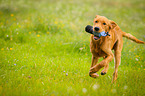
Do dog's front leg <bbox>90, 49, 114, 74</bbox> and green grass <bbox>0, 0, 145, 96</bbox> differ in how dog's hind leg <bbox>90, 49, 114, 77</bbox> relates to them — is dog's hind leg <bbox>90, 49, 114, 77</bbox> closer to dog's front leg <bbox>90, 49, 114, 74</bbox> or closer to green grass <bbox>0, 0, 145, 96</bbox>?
dog's front leg <bbox>90, 49, 114, 74</bbox>

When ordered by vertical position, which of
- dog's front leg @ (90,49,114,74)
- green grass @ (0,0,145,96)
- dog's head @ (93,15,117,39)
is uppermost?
dog's head @ (93,15,117,39)

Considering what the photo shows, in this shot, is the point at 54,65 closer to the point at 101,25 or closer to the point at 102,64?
the point at 102,64

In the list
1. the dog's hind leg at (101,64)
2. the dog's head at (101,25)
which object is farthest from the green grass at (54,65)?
the dog's head at (101,25)

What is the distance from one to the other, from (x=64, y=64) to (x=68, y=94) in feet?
6.37

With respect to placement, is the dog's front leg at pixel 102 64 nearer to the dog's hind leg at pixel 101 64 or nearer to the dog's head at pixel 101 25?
the dog's hind leg at pixel 101 64

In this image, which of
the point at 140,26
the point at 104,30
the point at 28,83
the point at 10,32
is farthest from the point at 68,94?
the point at 140,26

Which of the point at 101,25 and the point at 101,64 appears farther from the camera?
the point at 101,25

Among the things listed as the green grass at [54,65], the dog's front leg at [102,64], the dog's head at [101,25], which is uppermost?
the dog's head at [101,25]

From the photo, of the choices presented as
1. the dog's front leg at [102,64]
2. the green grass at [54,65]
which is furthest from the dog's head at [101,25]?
the green grass at [54,65]

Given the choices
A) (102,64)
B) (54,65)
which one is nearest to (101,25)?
(102,64)

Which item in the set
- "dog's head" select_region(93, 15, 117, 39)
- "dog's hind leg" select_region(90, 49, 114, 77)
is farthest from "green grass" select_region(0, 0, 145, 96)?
"dog's head" select_region(93, 15, 117, 39)

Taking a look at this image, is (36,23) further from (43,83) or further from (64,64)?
(43,83)

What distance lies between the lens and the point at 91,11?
13172 mm

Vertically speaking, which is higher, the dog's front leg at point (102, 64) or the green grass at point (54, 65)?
the dog's front leg at point (102, 64)
